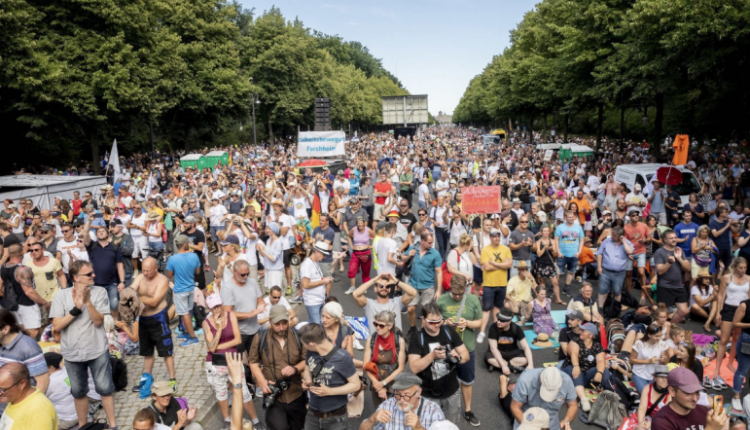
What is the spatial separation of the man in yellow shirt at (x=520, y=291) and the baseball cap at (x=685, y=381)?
455 cm

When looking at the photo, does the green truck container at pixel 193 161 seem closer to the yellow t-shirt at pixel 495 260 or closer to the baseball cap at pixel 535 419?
the yellow t-shirt at pixel 495 260

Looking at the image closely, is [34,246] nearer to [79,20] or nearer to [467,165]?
[467,165]

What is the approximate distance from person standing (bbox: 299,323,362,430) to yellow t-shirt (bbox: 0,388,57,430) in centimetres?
194

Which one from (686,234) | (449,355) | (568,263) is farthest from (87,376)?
(686,234)

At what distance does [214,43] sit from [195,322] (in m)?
35.5

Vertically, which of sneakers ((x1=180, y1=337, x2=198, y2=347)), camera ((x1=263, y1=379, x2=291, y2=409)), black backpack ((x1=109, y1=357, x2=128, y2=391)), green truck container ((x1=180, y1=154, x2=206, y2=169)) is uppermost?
green truck container ((x1=180, y1=154, x2=206, y2=169))

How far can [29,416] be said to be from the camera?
3727mm

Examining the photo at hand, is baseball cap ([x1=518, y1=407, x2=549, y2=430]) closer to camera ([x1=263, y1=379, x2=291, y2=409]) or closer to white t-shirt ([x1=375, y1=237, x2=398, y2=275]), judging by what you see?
camera ([x1=263, y1=379, x2=291, y2=409])

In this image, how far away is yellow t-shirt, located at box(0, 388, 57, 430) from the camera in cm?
372

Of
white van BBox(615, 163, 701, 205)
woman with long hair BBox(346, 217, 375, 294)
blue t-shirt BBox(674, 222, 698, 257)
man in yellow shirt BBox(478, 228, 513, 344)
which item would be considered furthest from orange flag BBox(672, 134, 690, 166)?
woman with long hair BBox(346, 217, 375, 294)

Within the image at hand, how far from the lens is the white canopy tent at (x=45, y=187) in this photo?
17.9m

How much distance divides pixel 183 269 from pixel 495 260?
14.8ft

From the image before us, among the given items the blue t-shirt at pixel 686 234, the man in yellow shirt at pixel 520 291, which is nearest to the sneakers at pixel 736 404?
the man in yellow shirt at pixel 520 291

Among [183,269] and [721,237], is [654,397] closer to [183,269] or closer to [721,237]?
[183,269]
